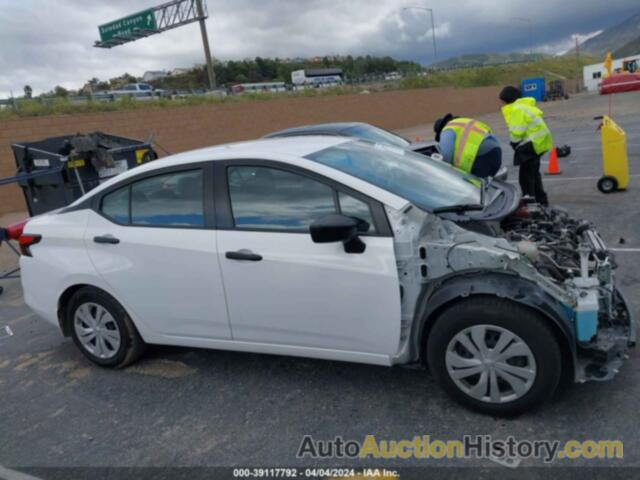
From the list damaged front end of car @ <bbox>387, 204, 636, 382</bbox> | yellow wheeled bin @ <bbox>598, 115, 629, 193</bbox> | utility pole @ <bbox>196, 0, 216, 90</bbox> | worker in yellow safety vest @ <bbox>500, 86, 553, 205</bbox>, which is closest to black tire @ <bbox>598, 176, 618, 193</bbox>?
yellow wheeled bin @ <bbox>598, 115, 629, 193</bbox>

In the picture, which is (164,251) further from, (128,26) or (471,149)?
(128,26)

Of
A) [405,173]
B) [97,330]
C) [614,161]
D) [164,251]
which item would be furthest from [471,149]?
[97,330]

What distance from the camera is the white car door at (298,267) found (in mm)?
2994

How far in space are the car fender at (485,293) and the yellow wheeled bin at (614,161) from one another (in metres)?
6.19

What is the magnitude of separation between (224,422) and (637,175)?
8.65 m

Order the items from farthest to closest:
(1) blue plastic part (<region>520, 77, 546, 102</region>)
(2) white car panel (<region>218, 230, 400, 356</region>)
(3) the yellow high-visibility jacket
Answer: (1) blue plastic part (<region>520, 77, 546, 102</region>), (3) the yellow high-visibility jacket, (2) white car panel (<region>218, 230, 400, 356</region>)

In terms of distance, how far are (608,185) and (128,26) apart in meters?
30.4

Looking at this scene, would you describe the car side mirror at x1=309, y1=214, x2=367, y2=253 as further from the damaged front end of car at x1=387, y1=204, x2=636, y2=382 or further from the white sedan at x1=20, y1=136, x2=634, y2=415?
the damaged front end of car at x1=387, y1=204, x2=636, y2=382

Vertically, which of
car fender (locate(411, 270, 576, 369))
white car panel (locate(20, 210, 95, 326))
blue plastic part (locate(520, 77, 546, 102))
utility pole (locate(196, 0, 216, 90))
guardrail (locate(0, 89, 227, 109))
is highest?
A: utility pole (locate(196, 0, 216, 90))

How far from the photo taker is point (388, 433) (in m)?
2.94

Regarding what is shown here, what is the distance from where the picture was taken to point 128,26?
31.4 m

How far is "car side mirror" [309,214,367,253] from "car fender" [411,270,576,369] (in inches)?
17.9

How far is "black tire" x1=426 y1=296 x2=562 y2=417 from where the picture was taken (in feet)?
8.94

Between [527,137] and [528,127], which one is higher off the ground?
[528,127]
